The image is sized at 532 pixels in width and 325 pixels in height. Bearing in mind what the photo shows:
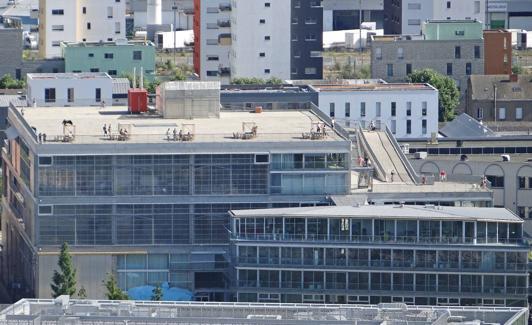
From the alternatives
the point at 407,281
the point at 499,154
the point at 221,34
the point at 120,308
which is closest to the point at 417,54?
the point at 221,34

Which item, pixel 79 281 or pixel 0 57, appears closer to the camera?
pixel 79 281

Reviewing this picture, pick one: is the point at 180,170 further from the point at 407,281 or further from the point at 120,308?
the point at 120,308

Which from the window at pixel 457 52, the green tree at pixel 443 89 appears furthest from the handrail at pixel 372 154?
the window at pixel 457 52

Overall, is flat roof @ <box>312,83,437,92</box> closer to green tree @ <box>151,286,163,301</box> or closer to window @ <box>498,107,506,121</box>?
window @ <box>498,107,506,121</box>

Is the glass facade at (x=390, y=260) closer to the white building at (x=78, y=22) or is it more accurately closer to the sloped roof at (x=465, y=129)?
the sloped roof at (x=465, y=129)

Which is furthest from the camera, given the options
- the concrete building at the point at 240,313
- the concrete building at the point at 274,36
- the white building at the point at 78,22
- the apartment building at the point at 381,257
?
the white building at the point at 78,22

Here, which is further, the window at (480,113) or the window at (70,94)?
the window at (480,113)

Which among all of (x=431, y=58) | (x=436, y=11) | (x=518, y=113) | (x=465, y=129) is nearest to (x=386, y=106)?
(x=465, y=129)
